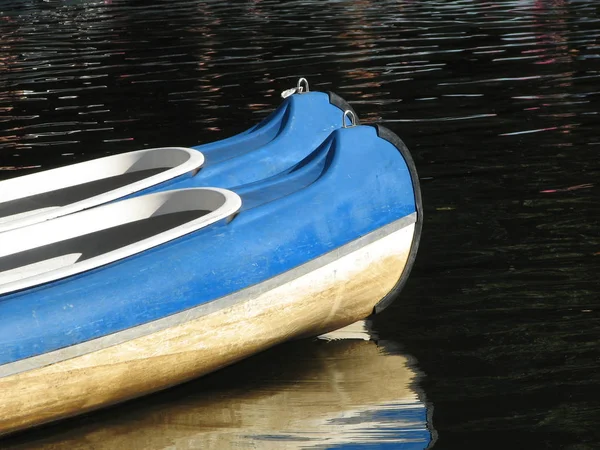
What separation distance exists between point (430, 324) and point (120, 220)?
1798 millimetres

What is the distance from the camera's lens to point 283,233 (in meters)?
5.52

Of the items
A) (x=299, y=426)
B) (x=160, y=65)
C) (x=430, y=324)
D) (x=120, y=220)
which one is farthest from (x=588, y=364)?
(x=160, y=65)

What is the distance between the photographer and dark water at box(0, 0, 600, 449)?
5125 millimetres

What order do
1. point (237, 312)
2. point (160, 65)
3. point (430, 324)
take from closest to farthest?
point (237, 312), point (430, 324), point (160, 65)

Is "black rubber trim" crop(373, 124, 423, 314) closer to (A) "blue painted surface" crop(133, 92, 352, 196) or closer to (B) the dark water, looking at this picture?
(B) the dark water

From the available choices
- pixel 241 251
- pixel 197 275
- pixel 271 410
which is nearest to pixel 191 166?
pixel 241 251

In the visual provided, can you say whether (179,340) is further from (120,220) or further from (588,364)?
(588,364)

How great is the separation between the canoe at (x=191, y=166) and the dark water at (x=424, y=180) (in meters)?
1.11

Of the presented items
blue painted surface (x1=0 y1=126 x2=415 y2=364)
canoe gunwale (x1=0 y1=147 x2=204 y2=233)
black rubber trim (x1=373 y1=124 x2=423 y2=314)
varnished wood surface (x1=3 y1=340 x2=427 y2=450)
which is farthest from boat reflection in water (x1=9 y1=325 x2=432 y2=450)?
canoe gunwale (x1=0 y1=147 x2=204 y2=233)

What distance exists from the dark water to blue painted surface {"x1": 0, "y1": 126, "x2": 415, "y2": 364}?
Result: 577mm

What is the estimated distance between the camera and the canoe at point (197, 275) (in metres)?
4.93

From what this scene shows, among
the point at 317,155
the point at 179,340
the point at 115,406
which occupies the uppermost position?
the point at 317,155

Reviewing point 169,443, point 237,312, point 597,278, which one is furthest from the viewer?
point 597,278

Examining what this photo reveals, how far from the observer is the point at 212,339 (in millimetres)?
5375
